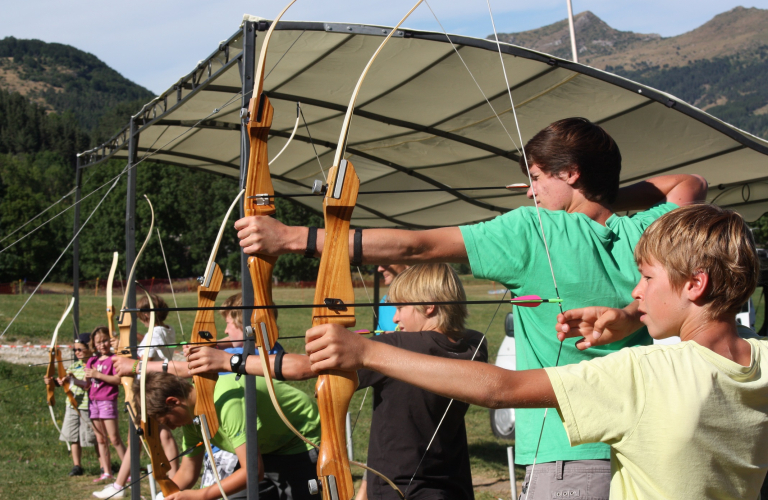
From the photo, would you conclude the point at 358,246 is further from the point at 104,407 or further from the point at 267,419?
the point at 104,407

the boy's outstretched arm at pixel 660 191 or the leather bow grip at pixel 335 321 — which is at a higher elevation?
the boy's outstretched arm at pixel 660 191

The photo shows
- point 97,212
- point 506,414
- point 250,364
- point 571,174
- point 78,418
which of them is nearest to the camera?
point 571,174

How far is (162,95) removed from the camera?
4180 millimetres

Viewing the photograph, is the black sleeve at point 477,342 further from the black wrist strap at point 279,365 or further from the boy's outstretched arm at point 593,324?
the boy's outstretched arm at point 593,324

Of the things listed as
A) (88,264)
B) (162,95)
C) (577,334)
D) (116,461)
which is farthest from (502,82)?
(88,264)

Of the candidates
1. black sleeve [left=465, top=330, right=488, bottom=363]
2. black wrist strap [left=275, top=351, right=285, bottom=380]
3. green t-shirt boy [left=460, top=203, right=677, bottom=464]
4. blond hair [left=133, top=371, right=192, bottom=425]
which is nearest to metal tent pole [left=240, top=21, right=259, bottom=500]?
black wrist strap [left=275, top=351, right=285, bottom=380]

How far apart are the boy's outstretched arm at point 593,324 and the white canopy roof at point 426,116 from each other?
6.92 ft

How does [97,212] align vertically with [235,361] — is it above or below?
above

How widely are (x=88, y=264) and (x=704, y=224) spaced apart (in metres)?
47.0

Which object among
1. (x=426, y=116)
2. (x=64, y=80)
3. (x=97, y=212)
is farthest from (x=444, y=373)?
(x=64, y=80)

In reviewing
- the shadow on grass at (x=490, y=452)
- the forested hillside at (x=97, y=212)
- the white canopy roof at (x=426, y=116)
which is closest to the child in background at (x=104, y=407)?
the white canopy roof at (x=426, y=116)

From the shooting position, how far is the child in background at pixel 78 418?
19.3ft

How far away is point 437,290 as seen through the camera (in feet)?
7.35

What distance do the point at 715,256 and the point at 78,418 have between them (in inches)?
246
